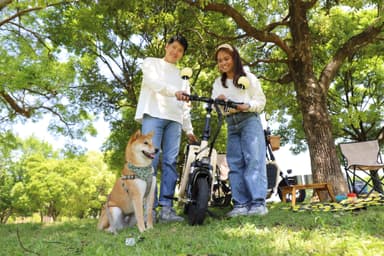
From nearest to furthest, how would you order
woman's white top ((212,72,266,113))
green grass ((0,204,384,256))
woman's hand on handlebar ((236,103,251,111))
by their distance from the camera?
green grass ((0,204,384,256)) < woman's hand on handlebar ((236,103,251,111)) < woman's white top ((212,72,266,113))

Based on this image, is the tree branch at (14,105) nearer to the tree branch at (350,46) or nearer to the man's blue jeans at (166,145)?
the man's blue jeans at (166,145)

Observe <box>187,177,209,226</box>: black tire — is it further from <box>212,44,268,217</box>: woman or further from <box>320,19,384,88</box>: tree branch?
<box>320,19,384,88</box>: tree branch

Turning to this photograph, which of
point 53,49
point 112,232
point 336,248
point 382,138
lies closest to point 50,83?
point 53,49

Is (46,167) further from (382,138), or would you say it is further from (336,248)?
(336,248)

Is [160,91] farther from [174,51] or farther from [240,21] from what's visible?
[240,21]

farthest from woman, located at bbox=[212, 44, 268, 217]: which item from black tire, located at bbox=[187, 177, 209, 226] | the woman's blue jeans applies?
black tire, located at bbox=[187, 177, 209, 226]

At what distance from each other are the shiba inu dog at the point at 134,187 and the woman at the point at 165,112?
1.64 ft

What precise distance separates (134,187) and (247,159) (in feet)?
4.84

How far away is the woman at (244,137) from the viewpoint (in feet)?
13.0

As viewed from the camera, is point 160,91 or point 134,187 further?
point 160,91

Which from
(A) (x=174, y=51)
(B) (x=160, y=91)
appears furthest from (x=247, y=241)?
(A) (x=174, y=51)

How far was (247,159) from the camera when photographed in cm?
408

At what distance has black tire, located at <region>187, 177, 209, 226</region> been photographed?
132 inches

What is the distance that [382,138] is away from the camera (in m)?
13.4
